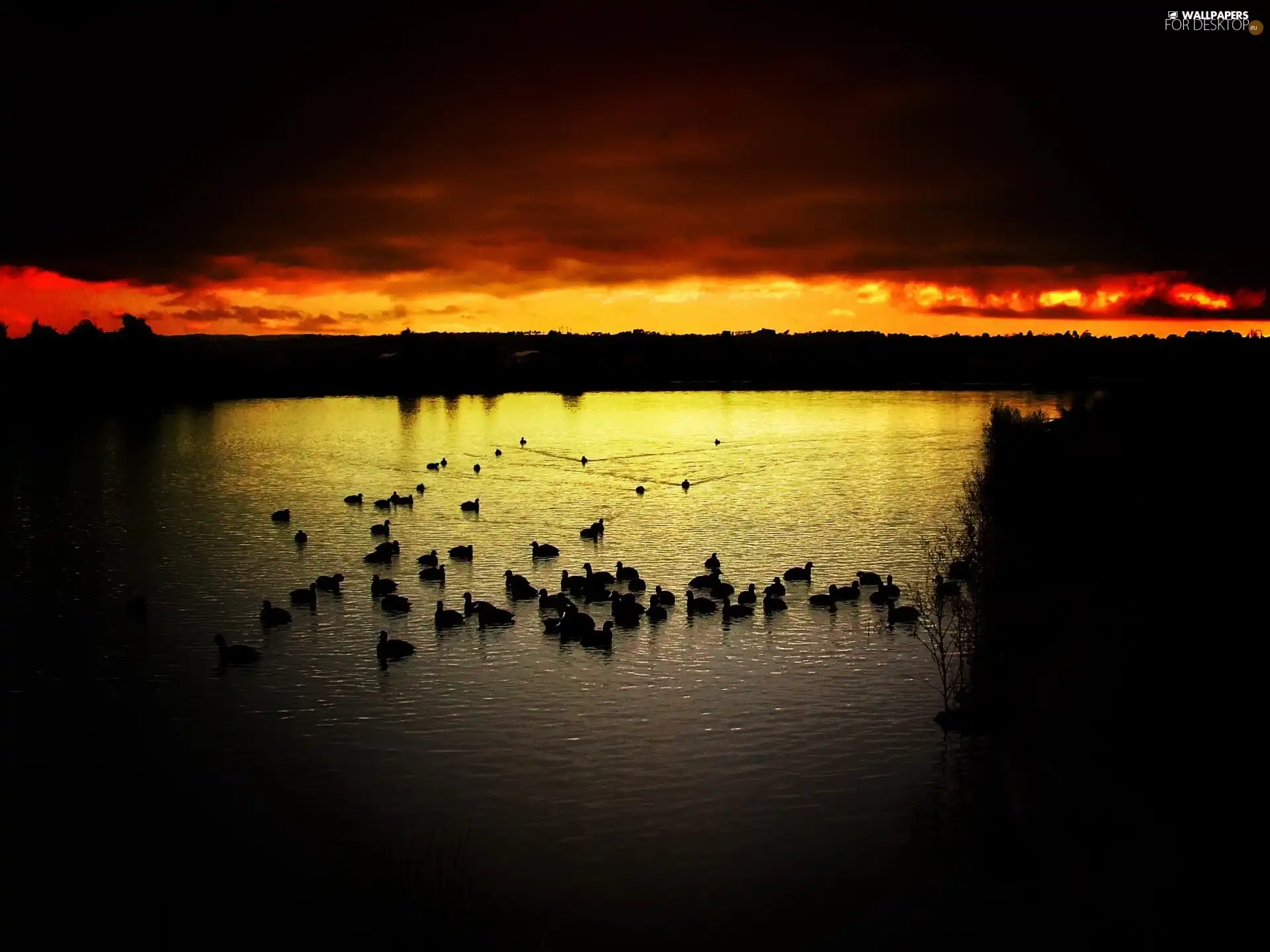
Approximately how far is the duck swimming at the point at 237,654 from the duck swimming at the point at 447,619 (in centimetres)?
396

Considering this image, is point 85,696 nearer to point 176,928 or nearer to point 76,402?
point 176,928

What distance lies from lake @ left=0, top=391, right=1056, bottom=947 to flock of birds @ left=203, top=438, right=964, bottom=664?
40cm

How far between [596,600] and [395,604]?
192 inches

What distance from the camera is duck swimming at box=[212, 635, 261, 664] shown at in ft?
77.7

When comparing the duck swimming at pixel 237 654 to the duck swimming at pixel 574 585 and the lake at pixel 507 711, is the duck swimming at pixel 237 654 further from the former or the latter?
the duck swimming at pixel 574 585

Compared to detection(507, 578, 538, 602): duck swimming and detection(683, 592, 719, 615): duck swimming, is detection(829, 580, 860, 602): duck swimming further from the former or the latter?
detection(507, 578, 538, 602): duck swimming

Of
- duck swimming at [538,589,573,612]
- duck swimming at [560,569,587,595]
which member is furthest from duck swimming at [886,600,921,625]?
duck swimming at [560,569,587,595]

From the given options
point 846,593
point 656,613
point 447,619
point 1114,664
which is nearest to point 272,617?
point 447,619

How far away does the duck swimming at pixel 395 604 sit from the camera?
90.5 ft

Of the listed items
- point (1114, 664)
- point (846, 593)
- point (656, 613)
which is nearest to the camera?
point (1114, 664)

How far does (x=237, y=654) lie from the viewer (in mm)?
23703

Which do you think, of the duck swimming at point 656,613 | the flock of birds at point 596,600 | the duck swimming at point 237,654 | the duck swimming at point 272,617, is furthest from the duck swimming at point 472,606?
the duck swimming at point 237,654

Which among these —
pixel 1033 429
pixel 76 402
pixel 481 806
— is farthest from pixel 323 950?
pixel 76 402

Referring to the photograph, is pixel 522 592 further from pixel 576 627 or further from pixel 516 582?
pixel 576 627
